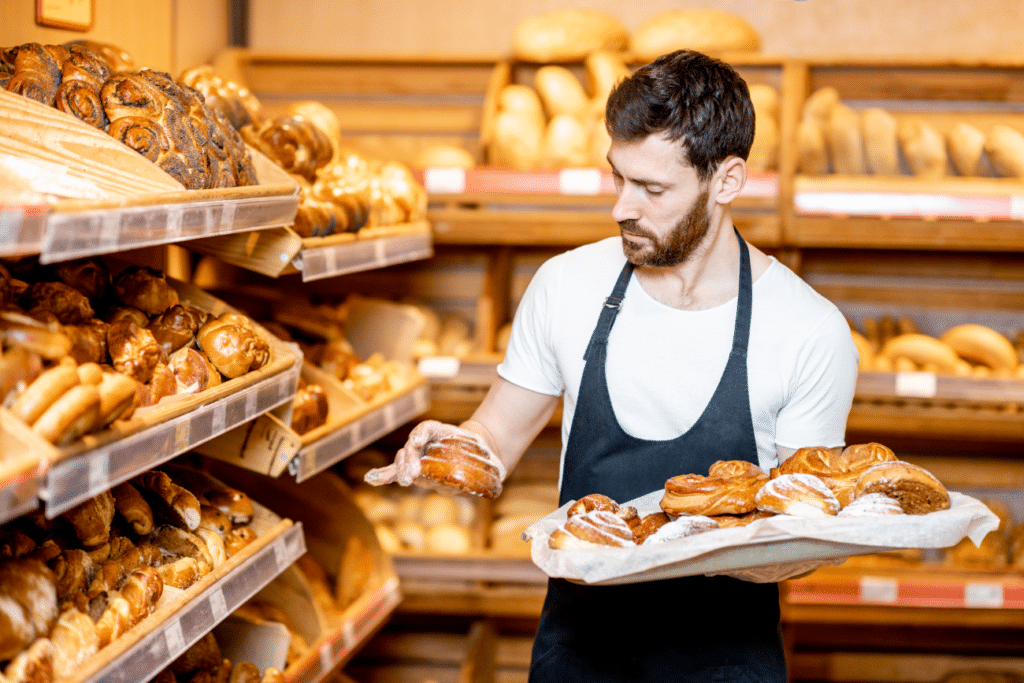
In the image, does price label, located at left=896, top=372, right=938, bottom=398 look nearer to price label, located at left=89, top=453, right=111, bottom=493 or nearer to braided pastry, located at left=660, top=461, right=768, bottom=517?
braided pastry, located at left=660, top=461, right=768, bottom=517

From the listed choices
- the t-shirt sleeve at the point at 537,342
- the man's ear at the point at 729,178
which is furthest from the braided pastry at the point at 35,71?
the man's ear at the point at 729,178

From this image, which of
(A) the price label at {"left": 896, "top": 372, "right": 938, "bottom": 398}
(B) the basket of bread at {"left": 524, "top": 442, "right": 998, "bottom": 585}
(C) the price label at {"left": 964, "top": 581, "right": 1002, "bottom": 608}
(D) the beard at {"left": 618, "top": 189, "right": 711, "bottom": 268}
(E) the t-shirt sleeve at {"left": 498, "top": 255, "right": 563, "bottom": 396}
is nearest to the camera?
(B) the basket of bread at {"left": 524, "top": 442, "right": 998, "bottom": 585}

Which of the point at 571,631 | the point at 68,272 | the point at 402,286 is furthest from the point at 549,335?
the point at 402,286

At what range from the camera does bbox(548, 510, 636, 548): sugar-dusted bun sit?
1.45 m

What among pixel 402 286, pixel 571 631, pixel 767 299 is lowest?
pixel 571 631

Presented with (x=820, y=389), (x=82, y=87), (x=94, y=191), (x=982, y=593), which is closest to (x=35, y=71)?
(x=82, y=87)

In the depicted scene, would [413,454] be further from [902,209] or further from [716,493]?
[902,209]

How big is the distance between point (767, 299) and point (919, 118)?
6.68ft

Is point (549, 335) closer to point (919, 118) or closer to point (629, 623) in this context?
point (629, 623)

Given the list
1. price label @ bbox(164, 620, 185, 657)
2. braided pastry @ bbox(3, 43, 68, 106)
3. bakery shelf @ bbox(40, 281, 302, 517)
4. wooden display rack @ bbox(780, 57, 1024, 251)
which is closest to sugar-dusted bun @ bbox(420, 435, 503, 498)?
bakery shelf @ bbox(40, 281, 302, 517)

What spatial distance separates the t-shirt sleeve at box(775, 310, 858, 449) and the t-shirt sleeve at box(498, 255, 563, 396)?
1.61ft

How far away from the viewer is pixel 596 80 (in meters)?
3.38

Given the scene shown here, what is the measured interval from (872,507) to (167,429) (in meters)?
1.10

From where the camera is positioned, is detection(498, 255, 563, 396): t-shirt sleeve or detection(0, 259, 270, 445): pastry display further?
detection(498, 255, 563, 396): t-shirt sleeve
